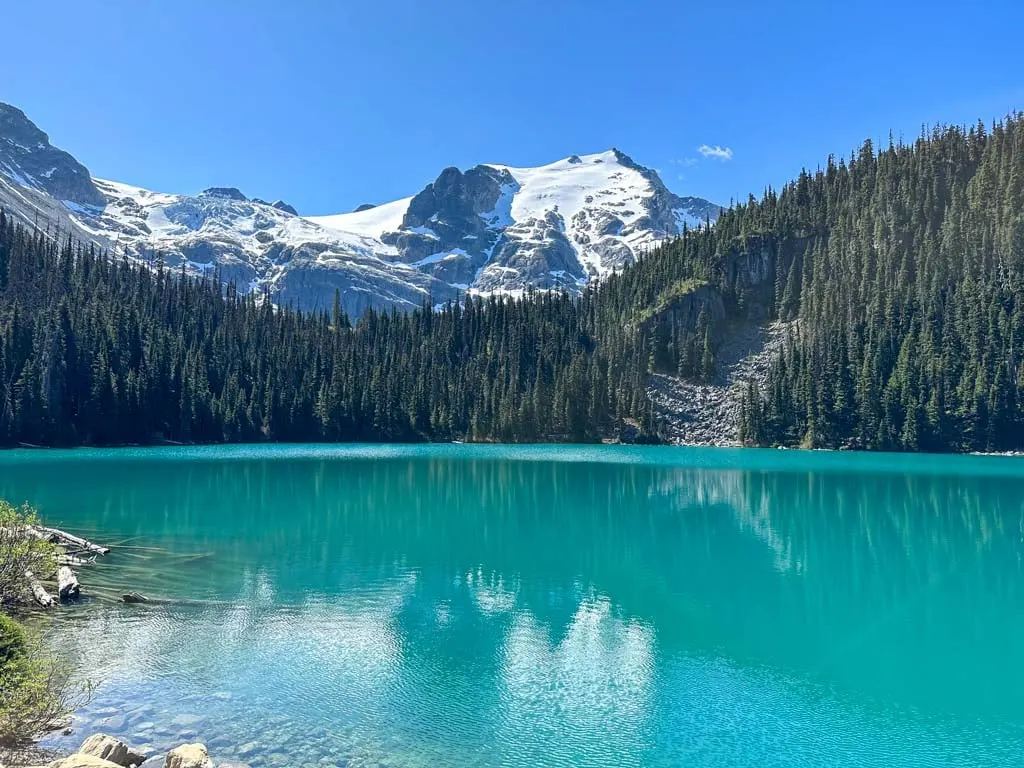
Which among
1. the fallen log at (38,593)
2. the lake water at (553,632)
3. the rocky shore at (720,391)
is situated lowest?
the lake water at (553,632)

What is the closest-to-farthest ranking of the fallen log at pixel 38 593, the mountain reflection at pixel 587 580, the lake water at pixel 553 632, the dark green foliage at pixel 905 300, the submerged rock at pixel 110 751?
the submerged rock at pixel 110 751
the lake water at pixel 553 632
the mountain reflection at pixel 587 580
the fallen log at pixel 38 593
the dark green foliage at pixel 905 300

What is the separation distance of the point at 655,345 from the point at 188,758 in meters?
163

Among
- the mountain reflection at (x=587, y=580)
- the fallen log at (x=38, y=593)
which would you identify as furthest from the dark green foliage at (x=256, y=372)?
the fallen log at (x=38, y=593)

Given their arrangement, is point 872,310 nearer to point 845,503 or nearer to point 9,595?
point 845,503

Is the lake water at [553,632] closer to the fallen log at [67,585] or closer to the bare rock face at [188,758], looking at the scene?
the fallen log at [67,585]

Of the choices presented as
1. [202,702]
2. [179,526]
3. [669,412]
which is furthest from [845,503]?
[669,412]

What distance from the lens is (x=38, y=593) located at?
80.5 feet

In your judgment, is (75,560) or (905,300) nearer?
(75,560)

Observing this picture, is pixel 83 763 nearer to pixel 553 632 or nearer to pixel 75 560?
pixel 553 632

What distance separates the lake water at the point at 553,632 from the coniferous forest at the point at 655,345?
82052 millimetres

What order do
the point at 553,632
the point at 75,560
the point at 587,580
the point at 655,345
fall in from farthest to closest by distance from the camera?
the point at 655,345 < the point at 587,580 < the point at 75,560 < the point at 553,632

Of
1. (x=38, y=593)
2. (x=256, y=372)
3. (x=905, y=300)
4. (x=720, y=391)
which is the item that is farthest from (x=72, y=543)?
(x=905, y=300)

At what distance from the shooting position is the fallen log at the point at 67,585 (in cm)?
2534

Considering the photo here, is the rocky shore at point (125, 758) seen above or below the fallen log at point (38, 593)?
below
